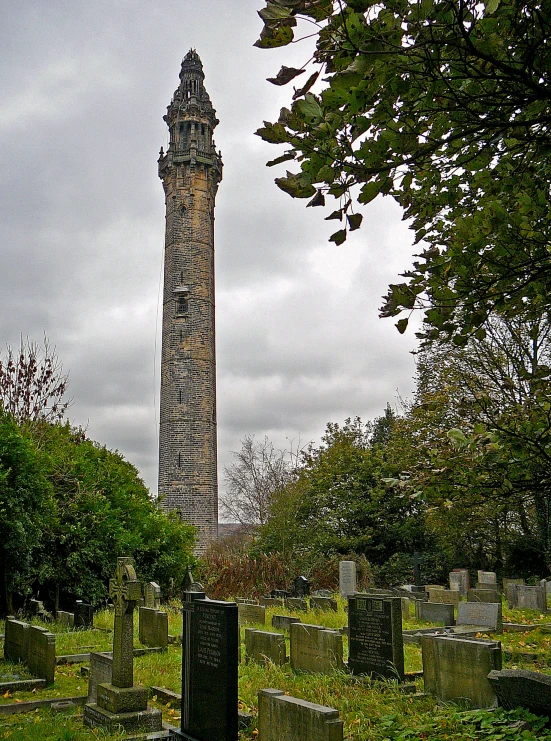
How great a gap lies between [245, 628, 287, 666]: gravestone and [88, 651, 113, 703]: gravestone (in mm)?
2383

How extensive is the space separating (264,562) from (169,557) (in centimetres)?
474

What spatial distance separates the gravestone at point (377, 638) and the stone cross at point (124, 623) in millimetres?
2991

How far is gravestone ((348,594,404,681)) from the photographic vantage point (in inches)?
324

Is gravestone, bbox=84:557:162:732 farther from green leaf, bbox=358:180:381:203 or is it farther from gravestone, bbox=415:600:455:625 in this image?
gravestone, bbox=415:600:455:625

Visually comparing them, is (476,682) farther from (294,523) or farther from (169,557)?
(294,523)

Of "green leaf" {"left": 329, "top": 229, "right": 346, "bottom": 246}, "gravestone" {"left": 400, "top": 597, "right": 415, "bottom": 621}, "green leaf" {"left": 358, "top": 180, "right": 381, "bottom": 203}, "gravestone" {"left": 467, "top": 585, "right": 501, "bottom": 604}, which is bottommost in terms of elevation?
"gravestone" {"left": 400, "top": 597, "right": 415, "bottom": 621}

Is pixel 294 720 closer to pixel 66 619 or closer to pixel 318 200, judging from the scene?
pixel 318 200

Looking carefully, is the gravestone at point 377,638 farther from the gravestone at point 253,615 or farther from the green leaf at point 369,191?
the green leaf at point 369,191

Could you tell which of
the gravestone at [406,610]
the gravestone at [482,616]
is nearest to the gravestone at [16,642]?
the gravestone at [482,616]

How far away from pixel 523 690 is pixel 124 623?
4.16m

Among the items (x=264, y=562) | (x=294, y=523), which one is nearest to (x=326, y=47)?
(x=264, y=562)

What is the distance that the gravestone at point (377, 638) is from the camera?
27.0ft

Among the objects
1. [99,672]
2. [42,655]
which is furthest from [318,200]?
[42,655]

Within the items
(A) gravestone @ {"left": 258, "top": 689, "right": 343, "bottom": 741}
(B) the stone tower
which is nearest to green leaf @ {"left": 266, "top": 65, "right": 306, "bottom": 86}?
(A) gravestone @ {"left": 258, "top": 689, "right": 343, "bottom": 741}
